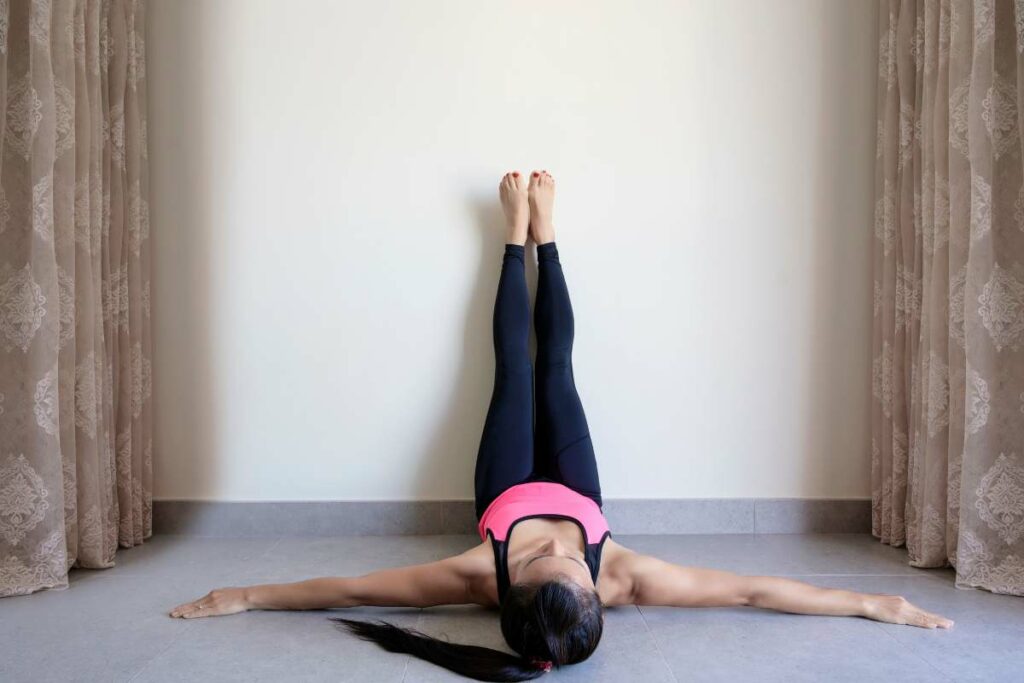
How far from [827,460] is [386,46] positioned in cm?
218

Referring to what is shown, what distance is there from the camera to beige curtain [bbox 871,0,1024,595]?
6.86 feet

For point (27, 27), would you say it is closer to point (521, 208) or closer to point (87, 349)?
point (87, 349)

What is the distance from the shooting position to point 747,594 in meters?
1.93

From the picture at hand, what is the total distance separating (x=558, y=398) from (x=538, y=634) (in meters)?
1.05

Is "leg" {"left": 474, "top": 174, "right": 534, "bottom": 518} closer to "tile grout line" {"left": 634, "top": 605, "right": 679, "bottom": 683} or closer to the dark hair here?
"tile grout line" {"left": 634, "top": 605, "right": 679, "bottom": 683}

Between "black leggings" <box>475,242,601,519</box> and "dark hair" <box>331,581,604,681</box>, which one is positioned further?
"black leggings" <box>475,242,601,519</box>

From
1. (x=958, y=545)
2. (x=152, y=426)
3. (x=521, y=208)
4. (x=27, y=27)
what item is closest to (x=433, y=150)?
(x=521, y=208)

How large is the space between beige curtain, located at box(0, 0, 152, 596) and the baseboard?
0.66 ft

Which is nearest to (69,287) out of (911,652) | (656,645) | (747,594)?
(656,645)

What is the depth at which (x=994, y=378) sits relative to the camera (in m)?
2.11

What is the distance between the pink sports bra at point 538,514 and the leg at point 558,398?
0.10 m

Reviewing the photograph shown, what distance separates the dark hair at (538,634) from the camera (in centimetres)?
157

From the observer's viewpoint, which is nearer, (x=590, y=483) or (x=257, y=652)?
(x=257, y=652)

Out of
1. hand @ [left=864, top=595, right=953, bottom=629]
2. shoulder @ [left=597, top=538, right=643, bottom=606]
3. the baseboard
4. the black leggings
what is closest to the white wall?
the baseboard
